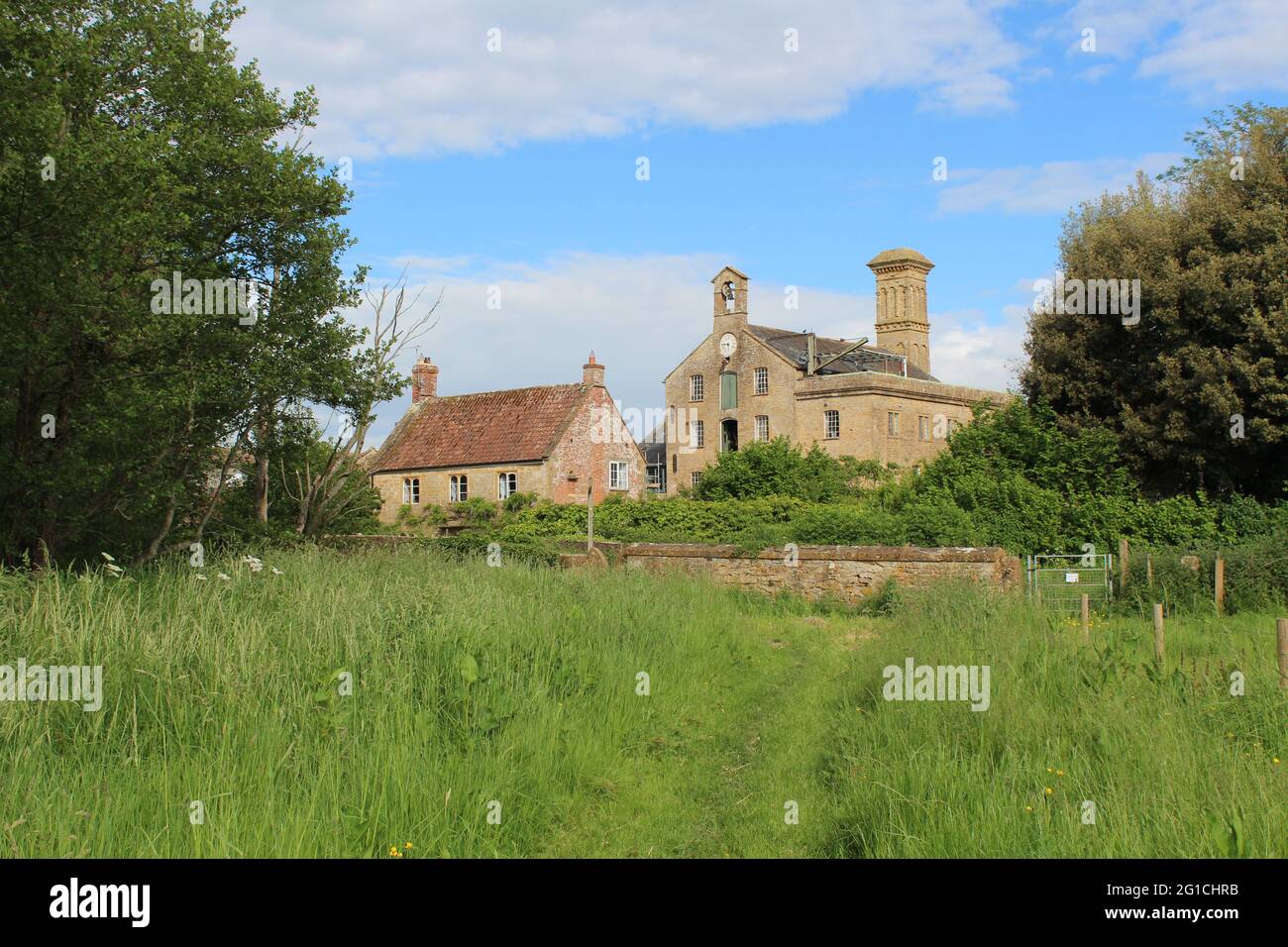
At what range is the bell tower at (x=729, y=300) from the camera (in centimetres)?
6178

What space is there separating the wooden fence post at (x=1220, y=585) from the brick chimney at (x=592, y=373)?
31.5 m

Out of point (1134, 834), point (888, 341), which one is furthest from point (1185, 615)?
point (888, 341)

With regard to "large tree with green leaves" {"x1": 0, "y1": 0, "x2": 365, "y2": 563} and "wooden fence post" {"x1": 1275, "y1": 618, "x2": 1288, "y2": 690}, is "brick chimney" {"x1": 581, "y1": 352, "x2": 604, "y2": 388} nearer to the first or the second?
"large tree with green leaves" {"x1": 0, "y1": 0, "x2": 365, "y2": 563}

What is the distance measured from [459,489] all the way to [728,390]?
847 inches

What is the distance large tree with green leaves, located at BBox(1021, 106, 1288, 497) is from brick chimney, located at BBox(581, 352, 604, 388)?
2149cm

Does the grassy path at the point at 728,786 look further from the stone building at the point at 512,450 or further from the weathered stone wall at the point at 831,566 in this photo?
the stone building at the point at 512,450

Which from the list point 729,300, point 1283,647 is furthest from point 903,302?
point 1283,647

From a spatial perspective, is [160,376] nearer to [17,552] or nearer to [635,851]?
[17,552]

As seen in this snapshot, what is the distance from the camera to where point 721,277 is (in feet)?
205

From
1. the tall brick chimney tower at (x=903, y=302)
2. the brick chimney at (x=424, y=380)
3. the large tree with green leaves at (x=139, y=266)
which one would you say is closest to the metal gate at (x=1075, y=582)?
the large tree with green leaves at (x=139, y=266)

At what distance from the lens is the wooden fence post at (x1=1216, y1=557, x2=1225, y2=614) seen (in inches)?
725

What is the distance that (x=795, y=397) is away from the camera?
58.3 m
